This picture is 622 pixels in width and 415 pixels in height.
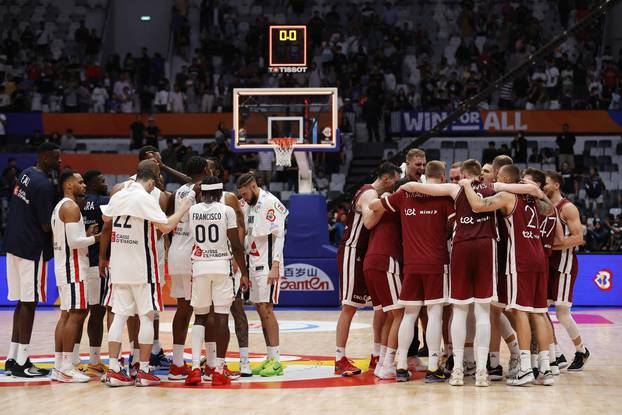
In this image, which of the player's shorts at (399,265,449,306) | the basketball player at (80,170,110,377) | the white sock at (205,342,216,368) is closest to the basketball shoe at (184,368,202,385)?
the white sock at (205,342,216,368)

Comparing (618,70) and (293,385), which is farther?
(618,70)

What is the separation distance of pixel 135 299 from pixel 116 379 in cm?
78

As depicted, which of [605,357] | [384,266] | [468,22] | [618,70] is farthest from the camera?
[468,22]

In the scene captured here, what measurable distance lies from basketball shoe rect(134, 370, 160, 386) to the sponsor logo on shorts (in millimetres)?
8276

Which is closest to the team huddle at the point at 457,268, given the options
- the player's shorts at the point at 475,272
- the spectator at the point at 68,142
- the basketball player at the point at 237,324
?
the player's shorts at the point at 475,272

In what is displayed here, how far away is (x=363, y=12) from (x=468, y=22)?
3.21m

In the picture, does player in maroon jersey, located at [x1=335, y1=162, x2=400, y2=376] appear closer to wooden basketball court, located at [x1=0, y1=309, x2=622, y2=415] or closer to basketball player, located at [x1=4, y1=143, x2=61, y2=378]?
wooden basketball court, located at [x1=0, y1=309, x2=622, y2=415]

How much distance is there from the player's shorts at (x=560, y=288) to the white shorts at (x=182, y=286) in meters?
3.87

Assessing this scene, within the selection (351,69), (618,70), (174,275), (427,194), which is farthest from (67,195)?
(618,70)

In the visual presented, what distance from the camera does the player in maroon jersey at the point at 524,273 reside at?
9297 mm

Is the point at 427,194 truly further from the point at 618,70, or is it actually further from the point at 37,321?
the point at 618,70

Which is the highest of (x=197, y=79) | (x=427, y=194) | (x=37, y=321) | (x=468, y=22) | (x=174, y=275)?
(x=468, y=22)

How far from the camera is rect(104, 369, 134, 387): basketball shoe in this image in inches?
361

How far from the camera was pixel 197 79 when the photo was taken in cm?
2758
